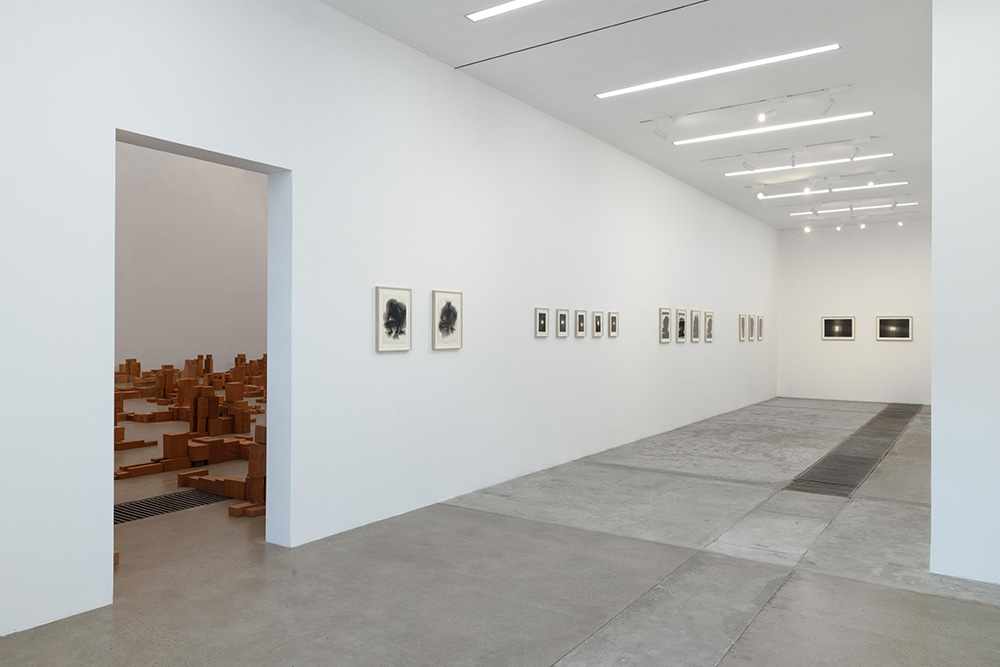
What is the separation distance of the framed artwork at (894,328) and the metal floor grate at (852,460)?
4535mm

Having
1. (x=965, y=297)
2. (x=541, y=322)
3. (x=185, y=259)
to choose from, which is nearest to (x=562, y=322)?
(x=541, y=322)

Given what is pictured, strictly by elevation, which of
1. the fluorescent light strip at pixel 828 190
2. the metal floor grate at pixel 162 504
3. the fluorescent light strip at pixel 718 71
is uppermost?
the fluorescent light strip at pixel 718 71

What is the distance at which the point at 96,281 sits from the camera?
4.76m

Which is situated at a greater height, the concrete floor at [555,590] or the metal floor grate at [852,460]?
the concrete floor at [555,590]

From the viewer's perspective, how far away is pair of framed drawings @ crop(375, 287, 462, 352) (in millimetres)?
7027

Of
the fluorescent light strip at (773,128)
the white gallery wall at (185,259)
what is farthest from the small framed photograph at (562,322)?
the white gallery wall at (185,259)

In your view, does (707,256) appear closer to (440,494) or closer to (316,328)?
(440,494)

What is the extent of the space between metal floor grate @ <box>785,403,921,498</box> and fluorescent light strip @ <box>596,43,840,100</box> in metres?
5.08

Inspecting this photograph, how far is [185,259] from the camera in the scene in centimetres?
1909

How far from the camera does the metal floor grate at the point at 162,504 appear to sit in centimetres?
711

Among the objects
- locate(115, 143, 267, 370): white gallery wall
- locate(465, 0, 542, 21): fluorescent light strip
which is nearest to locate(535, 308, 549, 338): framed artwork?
locate(465, 0, 542, 21): fluorescent light strip

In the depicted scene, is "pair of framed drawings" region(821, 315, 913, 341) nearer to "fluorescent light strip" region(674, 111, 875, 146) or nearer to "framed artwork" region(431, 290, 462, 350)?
"fluorescent light strip" region(674, 111, 875, 146)

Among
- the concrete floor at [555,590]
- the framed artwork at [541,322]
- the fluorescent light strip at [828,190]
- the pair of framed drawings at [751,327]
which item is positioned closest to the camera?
the concrete floor at [555,590]

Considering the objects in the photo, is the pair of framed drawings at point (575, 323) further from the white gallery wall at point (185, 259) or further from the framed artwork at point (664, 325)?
the white gallery wall at point (185, 259)
